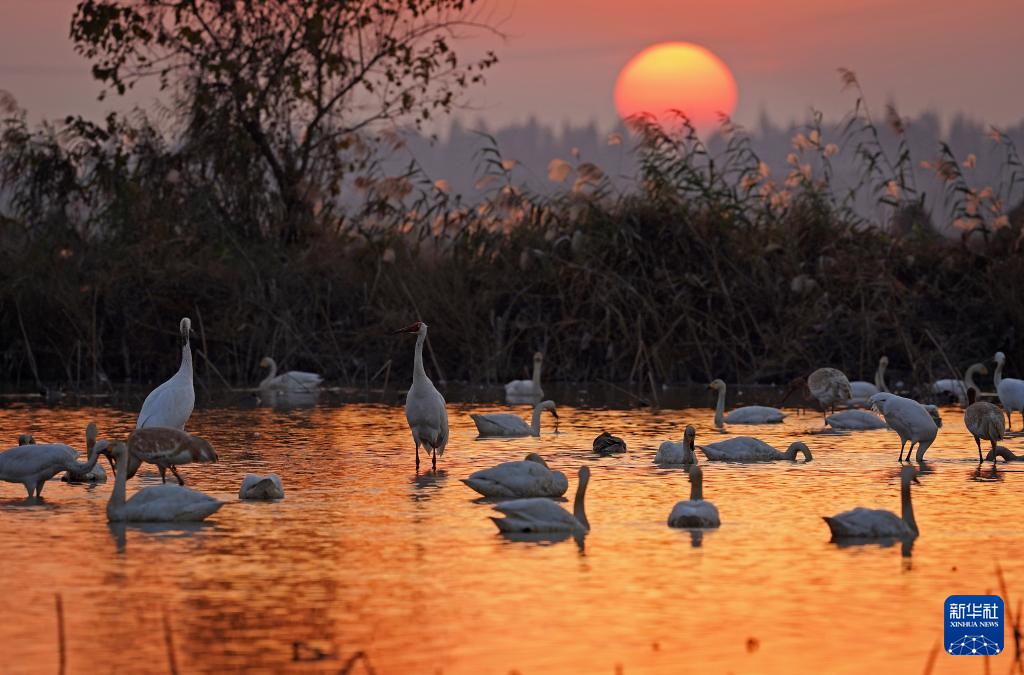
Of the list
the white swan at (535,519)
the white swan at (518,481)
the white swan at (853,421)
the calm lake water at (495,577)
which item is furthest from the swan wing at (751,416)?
the white swan at (535,519)

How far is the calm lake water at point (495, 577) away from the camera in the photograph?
673 centimetres

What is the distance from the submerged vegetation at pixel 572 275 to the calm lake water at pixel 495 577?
9237 millimetres

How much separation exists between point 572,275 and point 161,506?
13.0 metres

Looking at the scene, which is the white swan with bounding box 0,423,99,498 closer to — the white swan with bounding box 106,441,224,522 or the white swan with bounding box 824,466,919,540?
the white swan with bounding box 106,441,224,522

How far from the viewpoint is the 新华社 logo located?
688 cm

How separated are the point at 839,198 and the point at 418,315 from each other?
6097mm

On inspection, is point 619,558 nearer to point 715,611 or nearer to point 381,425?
point 715,611

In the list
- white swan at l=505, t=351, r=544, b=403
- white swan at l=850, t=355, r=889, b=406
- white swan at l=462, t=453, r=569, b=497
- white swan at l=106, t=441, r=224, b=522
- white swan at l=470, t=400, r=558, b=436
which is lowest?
white swan at l=106, t=441, r=224, b=522

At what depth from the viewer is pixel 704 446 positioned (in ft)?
43.8

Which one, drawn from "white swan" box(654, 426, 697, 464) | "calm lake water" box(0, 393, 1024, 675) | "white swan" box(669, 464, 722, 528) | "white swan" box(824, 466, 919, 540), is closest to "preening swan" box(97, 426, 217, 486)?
"calm lake water" box(0, 393, 1024, 675)

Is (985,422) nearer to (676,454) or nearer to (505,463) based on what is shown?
(676,454)

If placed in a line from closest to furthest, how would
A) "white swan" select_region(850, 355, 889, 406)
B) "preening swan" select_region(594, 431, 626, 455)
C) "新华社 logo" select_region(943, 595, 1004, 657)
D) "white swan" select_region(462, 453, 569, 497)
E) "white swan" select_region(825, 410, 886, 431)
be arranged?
"新华社 logo" select_region(943, 595, 1004, 657)
"white swan" select_region(462, 453, 569, 497)
"preening swan" select_region(594, 431, 626, 455)
"white swan" select_region(825, 410, 886, 431)
"white swan" select_region(850, 355, 889, 406)

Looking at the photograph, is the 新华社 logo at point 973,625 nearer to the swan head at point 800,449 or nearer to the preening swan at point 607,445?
the swan head at point 800,449

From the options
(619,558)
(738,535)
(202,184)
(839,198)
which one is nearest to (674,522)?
(738,535)
